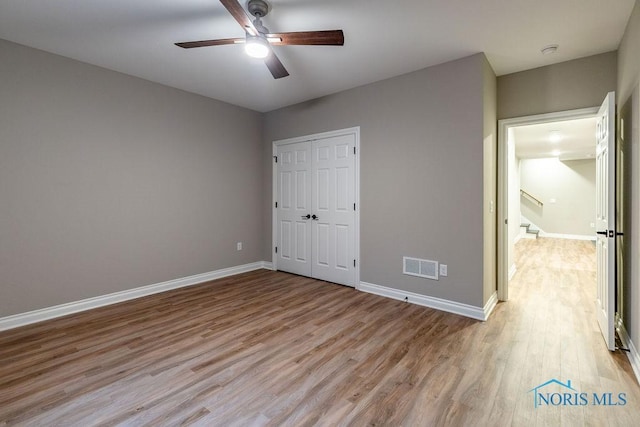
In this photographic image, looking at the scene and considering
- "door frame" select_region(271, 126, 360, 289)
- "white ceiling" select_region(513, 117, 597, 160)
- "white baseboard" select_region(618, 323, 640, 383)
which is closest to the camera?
"white baseboard" select_region(618, 323, 640, 383)

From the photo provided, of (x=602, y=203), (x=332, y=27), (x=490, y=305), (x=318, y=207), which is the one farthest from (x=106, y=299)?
(x=602, y=203)

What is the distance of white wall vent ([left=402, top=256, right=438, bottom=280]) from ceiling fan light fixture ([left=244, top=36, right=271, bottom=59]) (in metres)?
2.69

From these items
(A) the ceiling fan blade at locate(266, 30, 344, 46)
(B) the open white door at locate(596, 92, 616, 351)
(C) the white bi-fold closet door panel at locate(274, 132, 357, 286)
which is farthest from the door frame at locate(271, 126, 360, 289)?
(B) the open white door at locate(596, 92, 616, 351)

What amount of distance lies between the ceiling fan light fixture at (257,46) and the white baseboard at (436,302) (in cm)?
298

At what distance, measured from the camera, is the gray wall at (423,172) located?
3.14 meters

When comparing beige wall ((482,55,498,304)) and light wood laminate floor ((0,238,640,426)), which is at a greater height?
beige wall ((482,55,498,304))

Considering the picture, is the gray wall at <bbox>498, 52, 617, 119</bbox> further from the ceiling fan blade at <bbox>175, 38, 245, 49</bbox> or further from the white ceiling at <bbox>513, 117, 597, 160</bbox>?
the ceiling fan blade at <bbox>175, 38, 245, 49</bbox>

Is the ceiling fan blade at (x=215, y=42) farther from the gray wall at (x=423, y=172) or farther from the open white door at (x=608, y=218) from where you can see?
the open white door at (x=608, y=218)

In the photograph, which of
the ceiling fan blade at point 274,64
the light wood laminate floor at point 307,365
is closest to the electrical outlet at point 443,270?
the light wood laminate floor at point 307,365

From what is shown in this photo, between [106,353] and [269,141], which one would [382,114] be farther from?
[106,353]

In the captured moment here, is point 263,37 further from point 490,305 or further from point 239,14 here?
point 490,305

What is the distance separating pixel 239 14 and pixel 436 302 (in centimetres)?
332

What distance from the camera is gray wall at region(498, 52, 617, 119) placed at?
3037 mm

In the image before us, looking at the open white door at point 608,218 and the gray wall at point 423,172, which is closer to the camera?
the open white door at point 608,218
